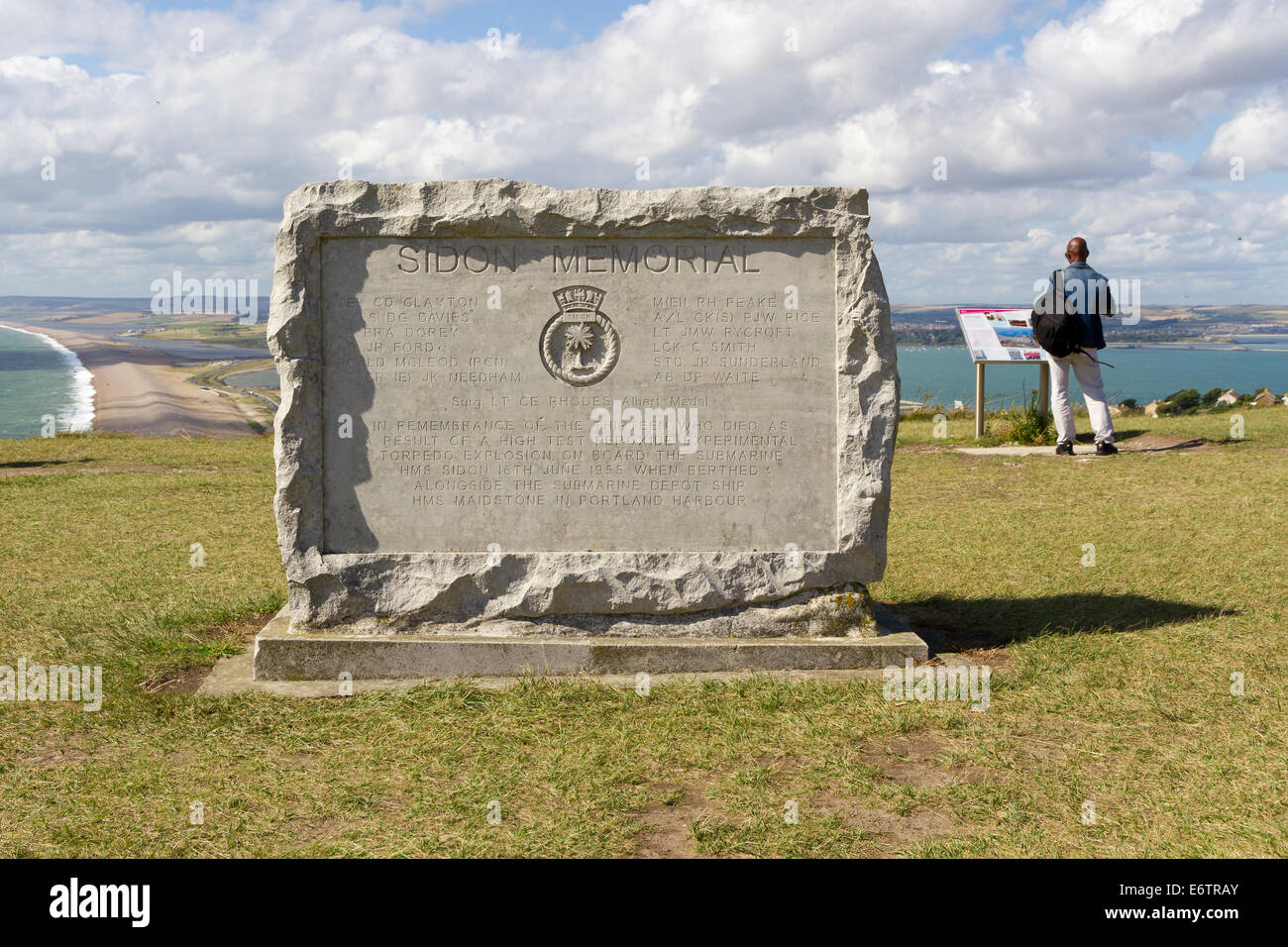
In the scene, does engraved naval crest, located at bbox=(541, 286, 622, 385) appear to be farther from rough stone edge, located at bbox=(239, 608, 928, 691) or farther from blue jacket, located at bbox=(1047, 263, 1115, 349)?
blue jacket, located at bbox=(1047, 263, 1115, 349)

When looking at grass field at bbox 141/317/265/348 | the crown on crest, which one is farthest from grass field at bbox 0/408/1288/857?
grass field at bbox 141/317/265/348

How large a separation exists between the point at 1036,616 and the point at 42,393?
287 feet

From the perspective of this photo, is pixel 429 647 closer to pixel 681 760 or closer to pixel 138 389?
pixel 681 760

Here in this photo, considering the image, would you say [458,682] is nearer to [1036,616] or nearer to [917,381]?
[1036,616]

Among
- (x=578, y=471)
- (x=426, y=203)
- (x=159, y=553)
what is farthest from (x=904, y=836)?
(x=159, y=553)

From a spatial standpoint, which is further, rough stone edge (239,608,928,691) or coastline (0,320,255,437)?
coastline (0,320,255,437)

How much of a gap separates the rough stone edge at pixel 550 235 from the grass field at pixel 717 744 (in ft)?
1.64

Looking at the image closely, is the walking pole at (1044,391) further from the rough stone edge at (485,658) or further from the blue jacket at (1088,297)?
the rough stone edge at (485,658)

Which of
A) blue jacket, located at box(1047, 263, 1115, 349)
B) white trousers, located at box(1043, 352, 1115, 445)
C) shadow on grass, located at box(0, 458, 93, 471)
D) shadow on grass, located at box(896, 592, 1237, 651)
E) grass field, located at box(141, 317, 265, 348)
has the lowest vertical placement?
shadow on grass, located at box(896, 592, 1237, 651)

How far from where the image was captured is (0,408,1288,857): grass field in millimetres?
3471

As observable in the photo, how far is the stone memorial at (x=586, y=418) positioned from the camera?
5.18m

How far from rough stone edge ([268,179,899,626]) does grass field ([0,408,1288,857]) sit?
19.6 inches

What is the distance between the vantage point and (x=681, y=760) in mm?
4098

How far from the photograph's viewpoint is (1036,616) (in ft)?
19.9
